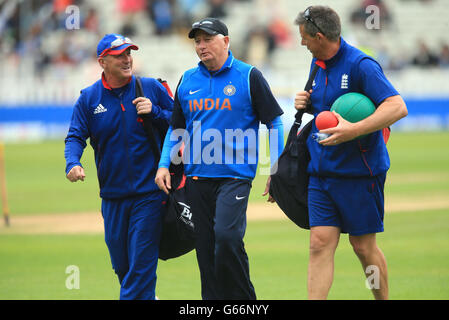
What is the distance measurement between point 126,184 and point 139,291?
1028mm

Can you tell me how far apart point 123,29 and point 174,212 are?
32.5m

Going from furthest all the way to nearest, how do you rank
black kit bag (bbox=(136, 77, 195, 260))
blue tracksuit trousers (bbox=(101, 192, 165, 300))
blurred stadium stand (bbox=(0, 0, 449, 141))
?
1. blurred stadium stand (bbox=(0, 0, 449, 141))
2. black kit bag (bbox=(136, 77, 195, 260))
3. blue tracksuit trousers (bbox=(101, 192, 165, 300))

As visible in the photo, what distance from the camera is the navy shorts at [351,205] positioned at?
22.2 ft

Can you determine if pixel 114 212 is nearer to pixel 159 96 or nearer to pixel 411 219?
pixel 159 96

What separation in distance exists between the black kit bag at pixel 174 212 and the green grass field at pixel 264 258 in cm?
145

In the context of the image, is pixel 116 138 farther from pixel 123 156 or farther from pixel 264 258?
pixel 264 258

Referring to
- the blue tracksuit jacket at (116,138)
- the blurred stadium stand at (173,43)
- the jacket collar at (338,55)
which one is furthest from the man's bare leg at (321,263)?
the blurred stadium stand at (173,43)

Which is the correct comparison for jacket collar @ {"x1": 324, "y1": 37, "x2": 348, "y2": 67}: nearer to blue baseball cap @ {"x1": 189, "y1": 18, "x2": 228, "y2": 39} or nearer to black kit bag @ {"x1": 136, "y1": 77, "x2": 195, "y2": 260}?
blue baseball cap @ {"x1": 189, "y1": 18, "x2": 228, "y2": 39}

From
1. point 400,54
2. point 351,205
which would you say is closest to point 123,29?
point 400,54

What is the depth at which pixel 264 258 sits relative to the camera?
11.5 meters

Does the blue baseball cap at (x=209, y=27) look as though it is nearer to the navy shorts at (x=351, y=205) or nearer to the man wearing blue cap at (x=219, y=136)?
the man wearing blue cap at (x=219, y=136)

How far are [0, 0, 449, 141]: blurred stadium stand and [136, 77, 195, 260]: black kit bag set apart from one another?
1029 inches

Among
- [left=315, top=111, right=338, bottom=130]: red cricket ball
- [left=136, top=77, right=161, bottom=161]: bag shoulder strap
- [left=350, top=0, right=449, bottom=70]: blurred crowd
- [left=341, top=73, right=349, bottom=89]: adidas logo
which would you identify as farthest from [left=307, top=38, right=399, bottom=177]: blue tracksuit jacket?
[left=350, top=0, right=449, bottom=70]: blurred crowd

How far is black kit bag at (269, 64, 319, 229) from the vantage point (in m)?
7.13
